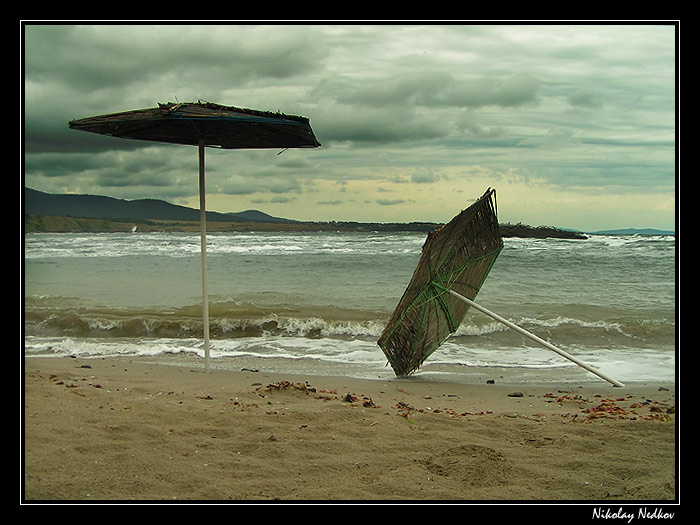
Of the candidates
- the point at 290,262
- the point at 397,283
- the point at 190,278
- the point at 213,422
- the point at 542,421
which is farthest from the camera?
the point at 290,262

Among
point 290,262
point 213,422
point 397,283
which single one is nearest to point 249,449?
point 213,422

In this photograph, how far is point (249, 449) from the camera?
3920 mm

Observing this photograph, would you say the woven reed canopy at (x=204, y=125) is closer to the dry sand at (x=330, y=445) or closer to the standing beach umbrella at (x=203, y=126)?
the standing beach umbrella at (x=203, y=126)

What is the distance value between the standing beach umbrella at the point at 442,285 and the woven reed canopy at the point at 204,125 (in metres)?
1.77

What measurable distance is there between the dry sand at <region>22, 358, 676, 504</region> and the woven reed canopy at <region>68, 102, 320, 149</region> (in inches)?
99.1

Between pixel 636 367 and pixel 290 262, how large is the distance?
57.4 ft

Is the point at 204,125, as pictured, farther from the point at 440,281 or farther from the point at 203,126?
the point at 440,281

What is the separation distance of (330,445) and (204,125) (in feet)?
11.6

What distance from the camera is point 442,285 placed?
630 cm

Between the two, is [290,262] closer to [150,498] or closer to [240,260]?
[240,260]

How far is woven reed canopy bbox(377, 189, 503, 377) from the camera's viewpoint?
6227 mm

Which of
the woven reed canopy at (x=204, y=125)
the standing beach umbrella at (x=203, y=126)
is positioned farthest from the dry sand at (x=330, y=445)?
the woven reed canopy at (x=204, y=125)
